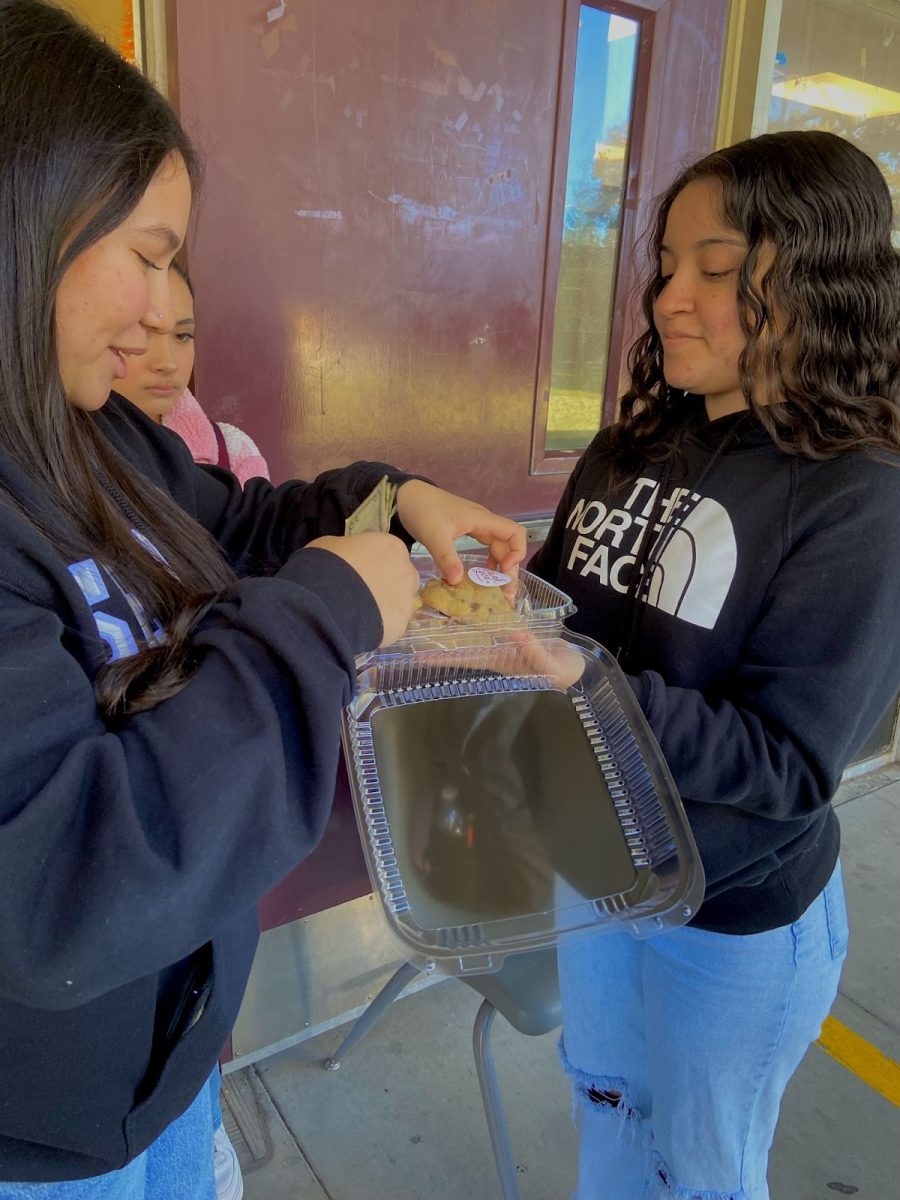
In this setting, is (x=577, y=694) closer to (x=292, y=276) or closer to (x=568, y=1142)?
(x=292, y=276)

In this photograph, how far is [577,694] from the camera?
3.77 ft

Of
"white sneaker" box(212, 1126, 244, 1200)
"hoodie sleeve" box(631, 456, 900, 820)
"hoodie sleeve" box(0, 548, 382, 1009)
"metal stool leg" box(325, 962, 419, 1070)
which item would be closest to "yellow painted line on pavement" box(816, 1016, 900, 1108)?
"metal stool leg" box(325, 962, 419, 1070)

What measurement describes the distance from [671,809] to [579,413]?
1598mm

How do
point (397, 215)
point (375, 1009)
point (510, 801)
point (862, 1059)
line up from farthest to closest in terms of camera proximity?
point (862, 1059) < point (375, 1009) < point (397, 215) < point (510, 801)

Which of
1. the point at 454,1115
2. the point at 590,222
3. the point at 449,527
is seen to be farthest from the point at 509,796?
the point at 590,222

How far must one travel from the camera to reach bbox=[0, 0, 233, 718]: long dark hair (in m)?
0.70

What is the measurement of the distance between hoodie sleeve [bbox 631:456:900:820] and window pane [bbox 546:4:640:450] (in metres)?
1.30

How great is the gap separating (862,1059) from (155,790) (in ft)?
7.59

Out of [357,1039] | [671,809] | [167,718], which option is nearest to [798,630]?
[671,809]

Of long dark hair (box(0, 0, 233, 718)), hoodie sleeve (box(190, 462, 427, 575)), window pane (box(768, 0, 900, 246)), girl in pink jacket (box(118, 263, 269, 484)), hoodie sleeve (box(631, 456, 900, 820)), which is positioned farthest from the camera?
window pane (box(768, 0, 900, 246))

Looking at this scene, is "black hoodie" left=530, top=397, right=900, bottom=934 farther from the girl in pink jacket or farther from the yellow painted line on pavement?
the yellow painted line on pavement

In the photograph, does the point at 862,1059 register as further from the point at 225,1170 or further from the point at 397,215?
the point at 397,215

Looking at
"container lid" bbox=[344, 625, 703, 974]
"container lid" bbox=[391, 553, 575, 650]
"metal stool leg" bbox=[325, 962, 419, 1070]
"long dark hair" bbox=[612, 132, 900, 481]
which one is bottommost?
"metal stool leg" bbox=[325, 962, 419, 1070]

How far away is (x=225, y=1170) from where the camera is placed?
1.46 metres
